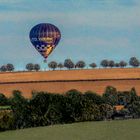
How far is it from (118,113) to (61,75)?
5165 centimetres

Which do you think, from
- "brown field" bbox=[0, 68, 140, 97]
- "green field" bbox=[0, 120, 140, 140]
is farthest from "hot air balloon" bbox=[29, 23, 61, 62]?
"green field" bbox=[0, 120, 140, 140]

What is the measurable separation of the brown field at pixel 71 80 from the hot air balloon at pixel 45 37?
11640 mm

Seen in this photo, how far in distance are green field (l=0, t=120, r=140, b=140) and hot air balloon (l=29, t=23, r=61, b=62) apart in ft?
135

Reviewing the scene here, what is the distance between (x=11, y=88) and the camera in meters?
84.1

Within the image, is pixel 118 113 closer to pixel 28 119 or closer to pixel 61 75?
pixel 28 119

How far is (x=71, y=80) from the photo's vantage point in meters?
83.6

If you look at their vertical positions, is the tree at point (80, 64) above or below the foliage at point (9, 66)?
above

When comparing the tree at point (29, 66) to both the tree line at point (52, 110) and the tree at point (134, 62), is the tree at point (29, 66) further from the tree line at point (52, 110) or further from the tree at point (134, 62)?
the tree line at point (52, 110)

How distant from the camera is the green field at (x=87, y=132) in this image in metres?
22.0

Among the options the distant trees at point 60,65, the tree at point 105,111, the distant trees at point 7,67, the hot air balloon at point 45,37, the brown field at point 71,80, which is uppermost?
the hot air balloon at point 45,37

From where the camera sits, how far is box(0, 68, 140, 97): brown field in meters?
81.6

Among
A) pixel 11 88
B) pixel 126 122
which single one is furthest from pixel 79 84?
pixel 126 122

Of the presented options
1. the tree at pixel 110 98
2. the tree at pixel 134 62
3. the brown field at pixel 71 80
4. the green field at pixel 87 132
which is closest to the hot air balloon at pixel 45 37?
the tree at pixel 110 98

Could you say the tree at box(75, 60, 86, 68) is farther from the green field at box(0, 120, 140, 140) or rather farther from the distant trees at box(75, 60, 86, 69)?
the green field at box(0, 120, 140, 140)
